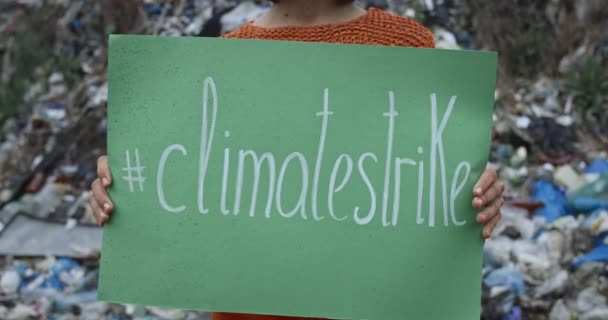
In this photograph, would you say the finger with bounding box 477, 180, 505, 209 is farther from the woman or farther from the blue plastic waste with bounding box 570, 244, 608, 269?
the blue plastic waste with bounding box 570, 244, 608, 269

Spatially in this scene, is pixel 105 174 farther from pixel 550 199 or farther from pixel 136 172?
pixel 550 199

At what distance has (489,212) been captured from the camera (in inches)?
45.1

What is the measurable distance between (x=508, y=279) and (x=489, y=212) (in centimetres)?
172

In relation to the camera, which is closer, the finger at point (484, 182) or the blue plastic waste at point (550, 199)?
the finger at point (484, 182)

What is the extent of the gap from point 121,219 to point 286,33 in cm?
39

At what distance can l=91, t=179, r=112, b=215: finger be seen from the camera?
46.5 inches

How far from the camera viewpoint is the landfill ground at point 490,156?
110 inches

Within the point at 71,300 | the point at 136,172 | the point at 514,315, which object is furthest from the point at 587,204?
the point at 136,172

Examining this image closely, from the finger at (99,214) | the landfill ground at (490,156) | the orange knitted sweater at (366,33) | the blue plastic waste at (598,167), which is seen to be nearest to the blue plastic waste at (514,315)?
the landfill ground at (490,156)

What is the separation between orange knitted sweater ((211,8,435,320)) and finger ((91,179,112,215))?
303mm

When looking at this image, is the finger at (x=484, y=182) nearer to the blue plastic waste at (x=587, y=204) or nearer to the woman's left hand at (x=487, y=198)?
the woman's left hand at (x=487, y=198)

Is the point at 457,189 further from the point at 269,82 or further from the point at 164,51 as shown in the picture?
the point at 164,51

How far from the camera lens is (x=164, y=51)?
3.84 feet

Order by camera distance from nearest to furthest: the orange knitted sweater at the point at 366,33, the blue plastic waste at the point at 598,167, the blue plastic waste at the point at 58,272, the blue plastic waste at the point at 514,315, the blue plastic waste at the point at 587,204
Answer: the orange knitted sweater at the point at 366,33, the blue plastic waste at the point at 514,315, the blue plastic waste at the point at 58,272, the blue plastic waste at the point at 587,204, the blue plastic waste at the point at 598,167
